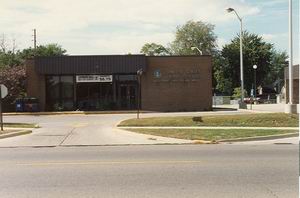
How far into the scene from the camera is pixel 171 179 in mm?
10000

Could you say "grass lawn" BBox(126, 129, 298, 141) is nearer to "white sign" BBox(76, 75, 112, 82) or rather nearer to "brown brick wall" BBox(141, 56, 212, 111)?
"brown brick wall" BBox(141, 56, 212, 111)

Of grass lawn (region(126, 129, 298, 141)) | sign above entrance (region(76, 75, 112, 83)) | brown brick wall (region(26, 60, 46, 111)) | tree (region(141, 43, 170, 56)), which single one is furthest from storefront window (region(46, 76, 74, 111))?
tree (region(141, 43, 170, 56))

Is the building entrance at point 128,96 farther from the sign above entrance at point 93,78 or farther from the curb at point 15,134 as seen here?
the curb at point 15,134

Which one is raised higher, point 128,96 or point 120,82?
point 120,82

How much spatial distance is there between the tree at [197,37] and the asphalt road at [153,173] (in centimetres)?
8884

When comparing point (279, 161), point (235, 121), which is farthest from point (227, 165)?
point (235, 121)

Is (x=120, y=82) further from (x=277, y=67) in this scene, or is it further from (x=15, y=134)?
(x=277, y=67)

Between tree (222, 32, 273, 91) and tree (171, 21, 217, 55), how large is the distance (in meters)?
13.2

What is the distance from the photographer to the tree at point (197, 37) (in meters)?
104

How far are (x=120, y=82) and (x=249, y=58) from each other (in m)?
47.0

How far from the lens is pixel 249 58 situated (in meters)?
86.0

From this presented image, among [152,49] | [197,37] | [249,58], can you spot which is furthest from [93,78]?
[152,49]

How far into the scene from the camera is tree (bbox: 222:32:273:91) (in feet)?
282

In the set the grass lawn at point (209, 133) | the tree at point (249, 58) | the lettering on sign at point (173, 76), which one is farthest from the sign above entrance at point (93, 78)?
the tree at point (249, 58)
